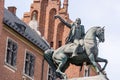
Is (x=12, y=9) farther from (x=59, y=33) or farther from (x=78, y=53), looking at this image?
(x=78, y=53)

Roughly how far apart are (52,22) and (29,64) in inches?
424

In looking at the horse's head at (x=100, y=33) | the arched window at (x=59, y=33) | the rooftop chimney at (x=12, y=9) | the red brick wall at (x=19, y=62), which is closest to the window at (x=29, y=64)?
the red brick wall at (x=19, y=62)

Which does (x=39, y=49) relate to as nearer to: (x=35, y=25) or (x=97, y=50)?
(x=35, y=25)

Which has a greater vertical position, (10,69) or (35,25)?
(35,25)

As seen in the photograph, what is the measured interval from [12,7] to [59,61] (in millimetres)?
36445

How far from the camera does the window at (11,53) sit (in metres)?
47.0

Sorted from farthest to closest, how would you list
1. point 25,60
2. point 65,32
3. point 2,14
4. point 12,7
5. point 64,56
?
point 65,32, point 12,7, point 25,60, point 2,14, point 64,56

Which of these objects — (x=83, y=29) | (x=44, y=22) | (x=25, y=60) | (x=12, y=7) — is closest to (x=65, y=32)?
(x=44, y=22)

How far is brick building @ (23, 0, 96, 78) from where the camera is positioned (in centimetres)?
5944

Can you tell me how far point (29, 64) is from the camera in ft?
166

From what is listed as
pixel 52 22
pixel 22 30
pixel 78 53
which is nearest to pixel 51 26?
pixel 52 22

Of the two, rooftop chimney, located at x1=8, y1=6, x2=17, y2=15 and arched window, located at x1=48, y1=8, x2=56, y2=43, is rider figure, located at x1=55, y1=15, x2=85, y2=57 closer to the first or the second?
rooftop chimney, located at x1=8, y1=6, x2=17, y2=15

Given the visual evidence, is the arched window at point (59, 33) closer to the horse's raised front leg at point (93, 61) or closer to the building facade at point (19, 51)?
the building facade at point (19, 51)

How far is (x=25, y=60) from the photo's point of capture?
4984 centimetres
